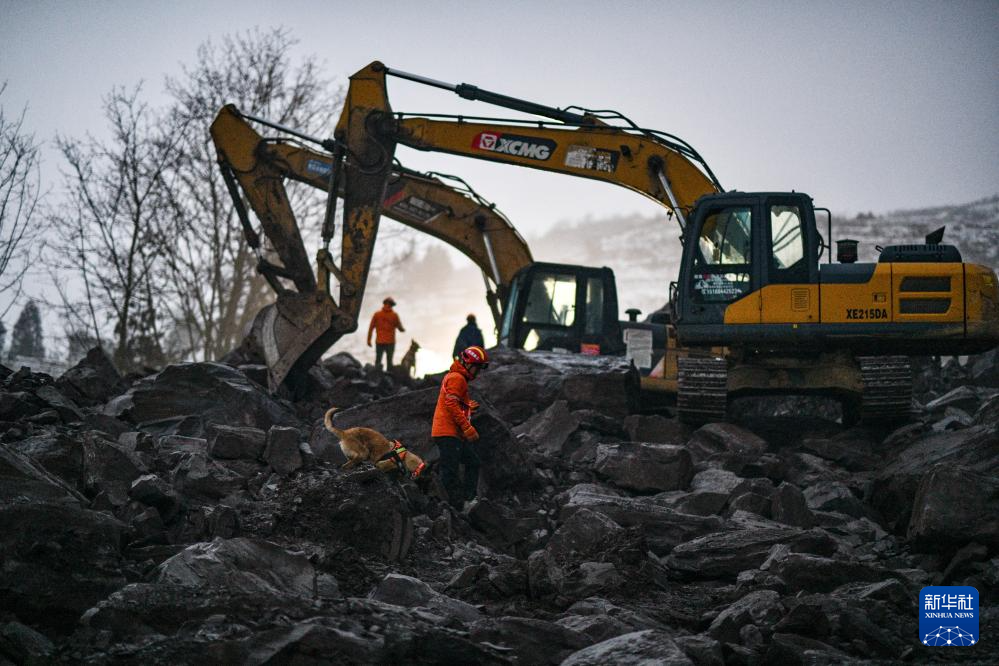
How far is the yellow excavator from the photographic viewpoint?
10.4 meters

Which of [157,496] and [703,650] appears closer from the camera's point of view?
[703,650]

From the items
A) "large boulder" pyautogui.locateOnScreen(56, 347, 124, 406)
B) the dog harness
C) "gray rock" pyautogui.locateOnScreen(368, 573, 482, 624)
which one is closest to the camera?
"gray rock" pyautogui.locateOnScreen(368, 573, 482, 624)

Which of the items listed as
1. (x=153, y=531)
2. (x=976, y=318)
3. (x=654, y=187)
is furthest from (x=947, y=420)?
(x=153, y=531)

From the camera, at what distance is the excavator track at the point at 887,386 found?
35.1 feet

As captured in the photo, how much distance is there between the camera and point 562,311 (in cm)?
1462

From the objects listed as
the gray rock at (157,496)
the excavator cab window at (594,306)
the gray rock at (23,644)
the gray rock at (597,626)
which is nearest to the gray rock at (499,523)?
the gray rock at (157,496)

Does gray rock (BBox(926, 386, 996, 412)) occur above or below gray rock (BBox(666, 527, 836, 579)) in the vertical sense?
above

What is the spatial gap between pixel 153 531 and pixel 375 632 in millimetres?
2711

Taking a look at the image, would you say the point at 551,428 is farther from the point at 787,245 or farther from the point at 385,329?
the point at 385,329

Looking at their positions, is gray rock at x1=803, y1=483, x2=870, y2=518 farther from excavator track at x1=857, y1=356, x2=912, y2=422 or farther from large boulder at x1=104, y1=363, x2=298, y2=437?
large boulder at x1=104, y1=363, x2=298, y2=437

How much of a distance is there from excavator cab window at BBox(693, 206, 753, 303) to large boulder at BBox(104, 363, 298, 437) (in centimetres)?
506

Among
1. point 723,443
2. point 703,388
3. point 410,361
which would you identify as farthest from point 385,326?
point 723,443

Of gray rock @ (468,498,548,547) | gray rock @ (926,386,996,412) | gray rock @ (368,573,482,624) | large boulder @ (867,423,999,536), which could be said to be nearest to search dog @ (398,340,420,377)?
gray rock @ (926,386,996,412)

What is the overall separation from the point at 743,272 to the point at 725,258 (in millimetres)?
262
